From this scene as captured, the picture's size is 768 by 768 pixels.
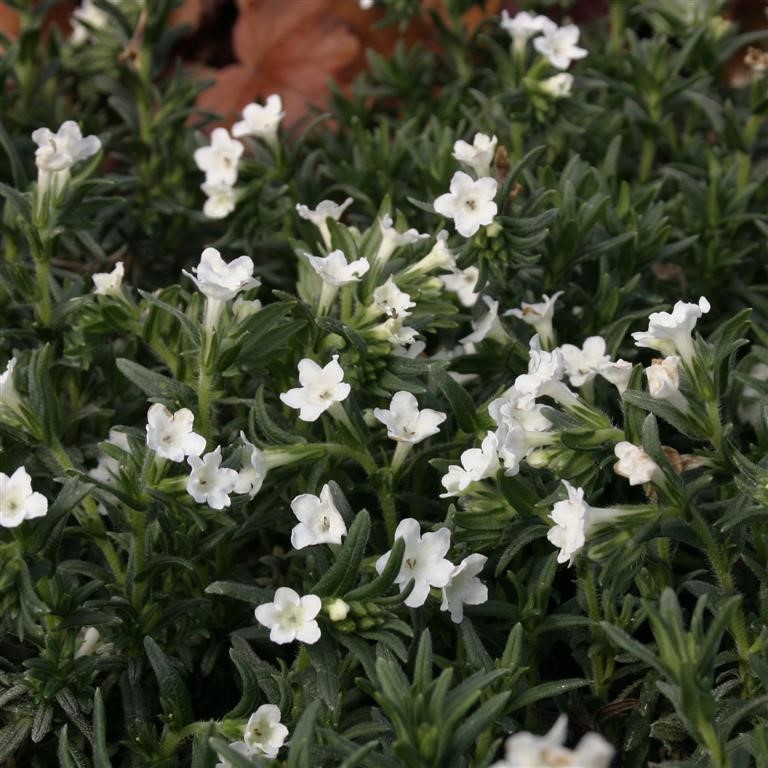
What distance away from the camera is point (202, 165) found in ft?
8.93

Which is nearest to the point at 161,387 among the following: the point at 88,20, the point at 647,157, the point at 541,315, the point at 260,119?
the point at 541,315

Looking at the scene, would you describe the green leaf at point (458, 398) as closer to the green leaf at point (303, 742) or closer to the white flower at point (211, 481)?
the white flower at point (211, 481)

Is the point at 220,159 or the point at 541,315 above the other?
the point at 220,159

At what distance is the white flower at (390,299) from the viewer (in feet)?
6.77

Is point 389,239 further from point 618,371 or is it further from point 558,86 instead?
point 558,86

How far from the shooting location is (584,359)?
217 centimetres

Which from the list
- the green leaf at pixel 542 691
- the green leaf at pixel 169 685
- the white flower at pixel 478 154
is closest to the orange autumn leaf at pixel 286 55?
the white flower at pixel 478 154

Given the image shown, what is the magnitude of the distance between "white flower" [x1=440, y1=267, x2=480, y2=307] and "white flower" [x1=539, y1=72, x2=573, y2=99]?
0.65 metres

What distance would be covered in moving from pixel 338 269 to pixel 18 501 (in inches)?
27.7

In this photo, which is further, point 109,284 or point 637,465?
point 109,284

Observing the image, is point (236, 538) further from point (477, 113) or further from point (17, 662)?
point (477, 113)

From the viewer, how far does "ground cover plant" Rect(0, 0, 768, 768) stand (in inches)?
69.6

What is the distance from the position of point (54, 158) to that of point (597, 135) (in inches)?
55.9

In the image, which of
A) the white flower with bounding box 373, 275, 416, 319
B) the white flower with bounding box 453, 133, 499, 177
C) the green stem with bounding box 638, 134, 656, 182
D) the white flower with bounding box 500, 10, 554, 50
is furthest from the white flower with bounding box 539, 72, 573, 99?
the white flower with bounding box 373, 275, 416, 319
